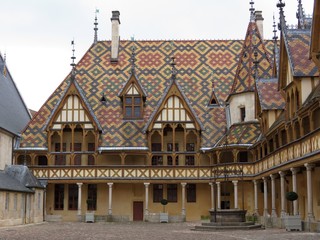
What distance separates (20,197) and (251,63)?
17.1m

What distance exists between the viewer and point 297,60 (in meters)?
25.3

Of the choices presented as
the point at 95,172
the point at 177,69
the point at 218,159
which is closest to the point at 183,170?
the point at 218,159

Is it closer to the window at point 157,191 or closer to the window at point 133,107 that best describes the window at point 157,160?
the window at point 157,191

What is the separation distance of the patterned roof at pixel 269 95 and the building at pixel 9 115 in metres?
15.4

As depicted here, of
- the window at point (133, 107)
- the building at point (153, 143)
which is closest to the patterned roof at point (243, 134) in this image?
the building at point (153, 143)

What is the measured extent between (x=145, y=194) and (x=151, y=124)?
4.65 metres

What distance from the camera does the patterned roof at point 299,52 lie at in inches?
973

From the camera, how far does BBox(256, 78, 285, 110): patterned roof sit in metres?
31.9

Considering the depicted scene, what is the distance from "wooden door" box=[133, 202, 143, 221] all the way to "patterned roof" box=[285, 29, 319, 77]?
55.7 feet

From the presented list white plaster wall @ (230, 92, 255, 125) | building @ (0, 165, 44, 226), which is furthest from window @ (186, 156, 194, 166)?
building @ (0, 165, 44, 226)

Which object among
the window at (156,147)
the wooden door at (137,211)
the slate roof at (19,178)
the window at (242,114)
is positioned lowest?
the wooden door at (137,211)

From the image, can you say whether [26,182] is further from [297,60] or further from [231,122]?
[297,60]

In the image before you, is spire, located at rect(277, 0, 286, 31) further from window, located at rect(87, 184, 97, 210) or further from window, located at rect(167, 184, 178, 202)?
window, located at rect(87, 184, 97, 210)

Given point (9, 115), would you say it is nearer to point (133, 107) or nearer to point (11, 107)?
point (11, 107)
